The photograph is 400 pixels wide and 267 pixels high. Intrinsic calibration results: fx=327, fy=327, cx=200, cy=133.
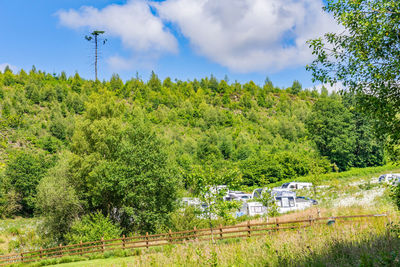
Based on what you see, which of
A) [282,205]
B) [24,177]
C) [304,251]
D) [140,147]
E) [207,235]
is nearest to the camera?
[304,251]

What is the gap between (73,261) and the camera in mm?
18125

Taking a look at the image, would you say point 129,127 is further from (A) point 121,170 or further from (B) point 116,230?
(B) point 116,230

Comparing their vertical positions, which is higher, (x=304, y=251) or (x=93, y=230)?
(x=304, y=251)

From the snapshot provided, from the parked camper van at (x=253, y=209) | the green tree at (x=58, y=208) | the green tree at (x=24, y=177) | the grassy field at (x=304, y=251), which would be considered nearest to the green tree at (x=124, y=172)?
the green tree at (x=58, y=208)

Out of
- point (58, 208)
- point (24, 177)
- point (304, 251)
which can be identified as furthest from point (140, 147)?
point (24, 177)

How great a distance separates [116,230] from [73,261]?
271 inches

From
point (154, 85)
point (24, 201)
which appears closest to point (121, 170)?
point (24, 201)

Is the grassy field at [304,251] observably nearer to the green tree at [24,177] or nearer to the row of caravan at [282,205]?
the row of caravan at [282,205]

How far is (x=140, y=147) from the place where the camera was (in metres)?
27.5

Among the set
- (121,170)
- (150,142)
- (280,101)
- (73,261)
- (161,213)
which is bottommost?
(73,261)

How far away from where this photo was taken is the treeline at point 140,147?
26.8m

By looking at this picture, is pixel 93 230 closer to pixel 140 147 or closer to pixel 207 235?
pixel 140 147

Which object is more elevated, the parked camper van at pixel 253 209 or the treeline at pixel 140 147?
the treeline at pixel 140 147

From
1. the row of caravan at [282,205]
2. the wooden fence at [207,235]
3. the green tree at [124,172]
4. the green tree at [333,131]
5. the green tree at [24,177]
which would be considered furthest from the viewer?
the green tree at [24,177]
